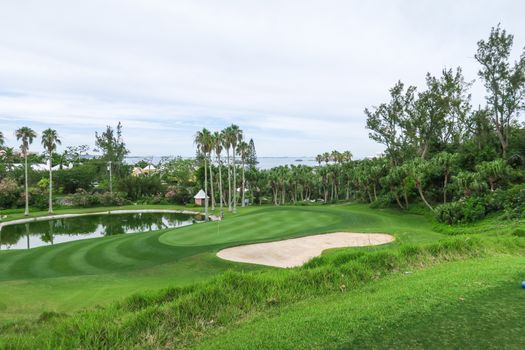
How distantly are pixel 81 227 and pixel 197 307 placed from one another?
118 feet

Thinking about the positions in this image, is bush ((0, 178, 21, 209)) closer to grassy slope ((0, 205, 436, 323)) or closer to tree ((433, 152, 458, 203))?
grassy slope ((0, 205, 436, 323))

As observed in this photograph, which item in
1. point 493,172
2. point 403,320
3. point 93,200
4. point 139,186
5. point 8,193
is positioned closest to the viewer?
point 403,320

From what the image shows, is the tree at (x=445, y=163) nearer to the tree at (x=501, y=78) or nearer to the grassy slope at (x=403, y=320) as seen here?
the tree at (x=501, y=78)

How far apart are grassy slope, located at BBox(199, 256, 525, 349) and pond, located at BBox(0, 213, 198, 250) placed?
28464 millimetres

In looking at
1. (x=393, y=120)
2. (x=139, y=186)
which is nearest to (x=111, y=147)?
(x=139, y=186)

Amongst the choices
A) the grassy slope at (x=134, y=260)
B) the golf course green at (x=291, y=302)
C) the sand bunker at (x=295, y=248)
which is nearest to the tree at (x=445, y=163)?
the grassy slope at (x=134, y=260)

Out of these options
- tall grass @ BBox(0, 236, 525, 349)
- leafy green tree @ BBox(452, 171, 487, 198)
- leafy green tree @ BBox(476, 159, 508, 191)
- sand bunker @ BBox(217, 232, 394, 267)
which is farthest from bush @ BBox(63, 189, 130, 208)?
→ tall grass @ BBox(0, 236, 525, 349)

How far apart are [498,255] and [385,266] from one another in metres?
4.15

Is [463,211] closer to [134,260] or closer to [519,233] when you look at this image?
[519,233]

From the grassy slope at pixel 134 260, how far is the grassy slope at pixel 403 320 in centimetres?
639

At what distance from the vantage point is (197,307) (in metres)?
5.89

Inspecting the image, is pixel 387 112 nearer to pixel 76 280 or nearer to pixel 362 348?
pixel 76 280

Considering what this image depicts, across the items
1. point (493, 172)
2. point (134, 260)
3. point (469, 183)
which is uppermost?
point (493, 172)

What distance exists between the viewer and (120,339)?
498cm
